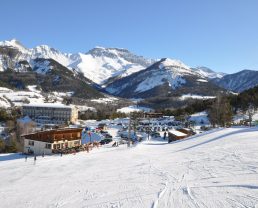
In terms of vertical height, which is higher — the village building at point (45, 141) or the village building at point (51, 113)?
the village building at point (51, 113)

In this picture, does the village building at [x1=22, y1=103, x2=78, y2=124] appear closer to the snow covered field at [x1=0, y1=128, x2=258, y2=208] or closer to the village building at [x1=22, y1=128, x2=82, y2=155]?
the village building at [x1=22, y1=128, x2=82, y2=155]

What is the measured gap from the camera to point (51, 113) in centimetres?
15150

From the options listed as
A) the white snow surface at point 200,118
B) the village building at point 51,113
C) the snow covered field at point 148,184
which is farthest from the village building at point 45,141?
the village building at point 51,113

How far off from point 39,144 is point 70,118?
91.0 meters

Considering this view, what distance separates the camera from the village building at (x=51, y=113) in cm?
14199

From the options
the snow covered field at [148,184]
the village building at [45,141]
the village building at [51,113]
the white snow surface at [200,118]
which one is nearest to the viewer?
the snow covered field at [148,184]

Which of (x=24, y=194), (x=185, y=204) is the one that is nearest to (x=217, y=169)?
(x=185, y=204)

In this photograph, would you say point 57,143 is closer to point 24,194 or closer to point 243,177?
point 24,194

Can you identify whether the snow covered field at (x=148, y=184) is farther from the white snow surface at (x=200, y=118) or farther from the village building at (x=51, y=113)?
the village building at (x=51, y=113)

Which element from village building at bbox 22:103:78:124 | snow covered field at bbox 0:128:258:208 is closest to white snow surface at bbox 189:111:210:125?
village building at bbox 22:103:78:124

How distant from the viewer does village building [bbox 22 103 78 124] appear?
14199cm

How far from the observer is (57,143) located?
168 feet

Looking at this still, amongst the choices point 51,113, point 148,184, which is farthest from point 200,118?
point 148,184

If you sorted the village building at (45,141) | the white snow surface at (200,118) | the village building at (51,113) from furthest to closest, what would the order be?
the village building at (51,113) → the white snow surface at (200,118) → the village building at (45,141)
